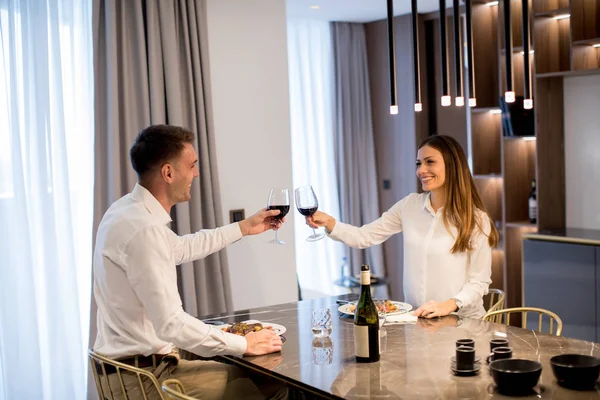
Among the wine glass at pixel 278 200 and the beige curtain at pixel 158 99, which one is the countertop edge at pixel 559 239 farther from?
the wine glass at pixel 278 200

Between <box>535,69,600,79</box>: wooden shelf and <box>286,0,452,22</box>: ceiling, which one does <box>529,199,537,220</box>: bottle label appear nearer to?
<box>535,69,600,79</box>: wooden shelf

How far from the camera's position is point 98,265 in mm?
2578

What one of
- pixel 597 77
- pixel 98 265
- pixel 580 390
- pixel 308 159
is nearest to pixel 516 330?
pixel 580 390

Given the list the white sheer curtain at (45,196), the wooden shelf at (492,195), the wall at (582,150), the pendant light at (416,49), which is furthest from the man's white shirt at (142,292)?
the wooden shelf at (492,195)

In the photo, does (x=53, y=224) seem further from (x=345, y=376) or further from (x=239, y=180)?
(x=345, y=376)

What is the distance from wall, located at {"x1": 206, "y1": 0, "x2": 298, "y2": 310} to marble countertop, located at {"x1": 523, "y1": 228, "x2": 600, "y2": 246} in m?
1.56

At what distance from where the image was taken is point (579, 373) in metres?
1.92

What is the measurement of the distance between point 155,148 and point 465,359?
Result: 1301mm

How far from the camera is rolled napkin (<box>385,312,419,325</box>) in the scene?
2.73 metres

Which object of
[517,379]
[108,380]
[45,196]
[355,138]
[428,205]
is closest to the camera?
[517,379]

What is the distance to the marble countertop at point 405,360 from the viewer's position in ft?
6.48

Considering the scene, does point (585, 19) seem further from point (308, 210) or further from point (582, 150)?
point (308, 210)

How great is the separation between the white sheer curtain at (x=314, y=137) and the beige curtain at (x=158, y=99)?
2.06m

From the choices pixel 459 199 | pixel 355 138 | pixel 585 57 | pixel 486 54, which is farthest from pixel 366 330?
pixel 355 138
